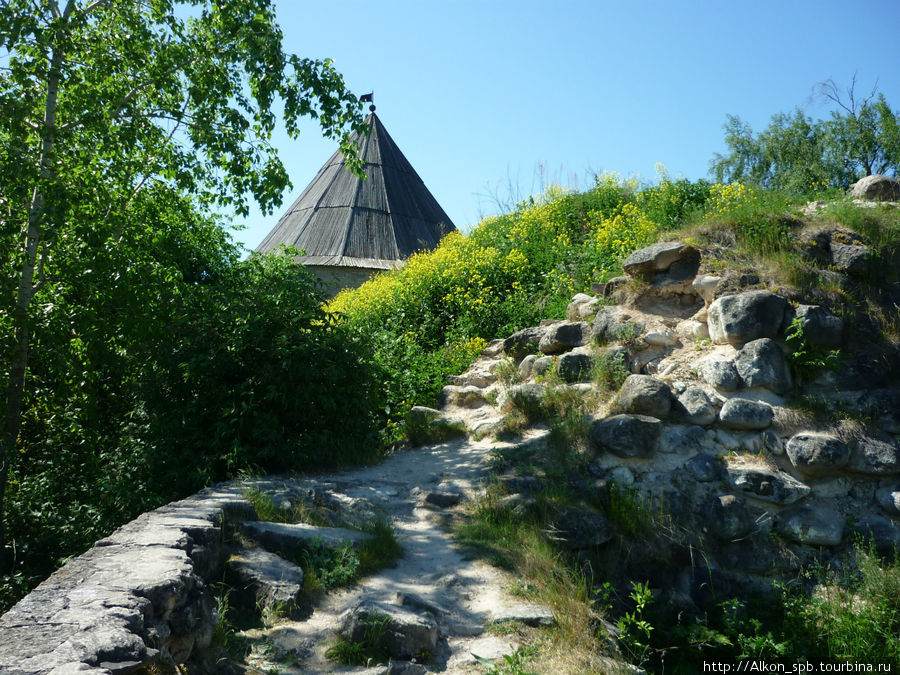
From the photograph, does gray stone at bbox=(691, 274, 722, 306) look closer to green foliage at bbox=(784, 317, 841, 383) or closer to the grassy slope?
the grassy slope

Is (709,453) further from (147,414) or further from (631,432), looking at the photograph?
(147,414)

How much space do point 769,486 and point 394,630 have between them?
11.9 feet

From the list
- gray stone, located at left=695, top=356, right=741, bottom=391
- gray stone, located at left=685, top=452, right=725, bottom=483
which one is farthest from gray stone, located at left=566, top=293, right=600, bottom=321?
gray stone, located at left=685, top=452, right=725, bottom=483

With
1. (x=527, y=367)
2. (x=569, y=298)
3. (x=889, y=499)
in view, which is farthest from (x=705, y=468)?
(x=569, y=298)

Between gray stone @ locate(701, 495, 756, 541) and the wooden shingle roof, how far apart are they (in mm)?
11209

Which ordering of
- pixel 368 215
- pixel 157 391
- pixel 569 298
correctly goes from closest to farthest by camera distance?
pixel 157 391, pixel 569 298, pixel 368 215

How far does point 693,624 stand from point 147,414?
5350mm

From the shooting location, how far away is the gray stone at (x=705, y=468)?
5629 mm

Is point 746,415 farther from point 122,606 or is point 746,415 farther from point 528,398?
point 122,606

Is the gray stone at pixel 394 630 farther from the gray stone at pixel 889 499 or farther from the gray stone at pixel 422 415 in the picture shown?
the gray stone at pixel 889 499

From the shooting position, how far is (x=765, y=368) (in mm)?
6137

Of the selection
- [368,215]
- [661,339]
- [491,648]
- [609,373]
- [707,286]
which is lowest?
[491,648]

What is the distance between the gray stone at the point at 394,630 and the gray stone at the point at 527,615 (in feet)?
1.47

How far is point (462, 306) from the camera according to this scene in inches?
394
